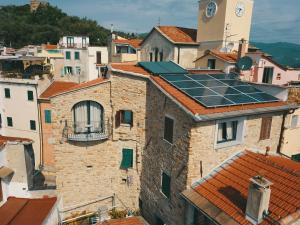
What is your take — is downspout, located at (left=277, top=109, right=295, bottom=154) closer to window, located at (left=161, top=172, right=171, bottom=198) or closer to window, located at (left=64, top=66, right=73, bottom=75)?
window, located at (left=161, top=172, right=171, bottom=198)

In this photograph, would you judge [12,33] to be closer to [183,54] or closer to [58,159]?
[183,54]

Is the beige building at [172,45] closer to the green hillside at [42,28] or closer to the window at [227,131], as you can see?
the window at [227,131]

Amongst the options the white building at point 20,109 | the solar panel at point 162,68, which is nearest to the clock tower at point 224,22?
the solar panel at point 162,68

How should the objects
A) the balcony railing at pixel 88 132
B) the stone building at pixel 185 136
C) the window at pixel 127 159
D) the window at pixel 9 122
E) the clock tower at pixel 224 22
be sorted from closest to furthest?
the stone building at pixel 185 136 → the balcony railing at pixel 88 132 → the window at pixel 127 159 → the clock tower at pixel 224 22 → the window at pixel 9 122

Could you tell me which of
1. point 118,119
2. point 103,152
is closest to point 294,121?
point 118,119

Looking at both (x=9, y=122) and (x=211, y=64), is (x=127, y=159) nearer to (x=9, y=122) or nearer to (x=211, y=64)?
(x=211, y=64)

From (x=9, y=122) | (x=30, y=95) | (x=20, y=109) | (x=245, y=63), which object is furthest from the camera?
(x=9, y=122)
